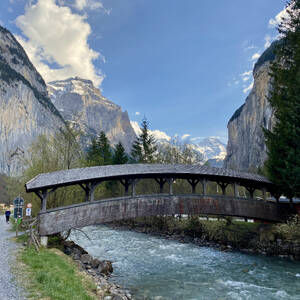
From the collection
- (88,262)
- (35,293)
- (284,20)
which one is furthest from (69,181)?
(284,20)

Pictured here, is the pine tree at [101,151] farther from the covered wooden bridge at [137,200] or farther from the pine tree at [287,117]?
the pine tree at [287,117]

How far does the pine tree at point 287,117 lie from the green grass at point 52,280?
1210cm

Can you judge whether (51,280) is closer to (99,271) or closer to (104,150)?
(99,271)

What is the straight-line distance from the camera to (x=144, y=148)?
1425 inches

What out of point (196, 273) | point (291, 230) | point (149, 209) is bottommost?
point (196, 273)

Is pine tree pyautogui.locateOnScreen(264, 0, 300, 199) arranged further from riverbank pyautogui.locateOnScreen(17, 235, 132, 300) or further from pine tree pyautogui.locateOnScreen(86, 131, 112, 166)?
pine tree pyautogui.locateOnScreen(86, 131, 112, 166)

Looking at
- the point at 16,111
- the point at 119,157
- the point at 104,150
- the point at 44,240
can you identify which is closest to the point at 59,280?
the point at 44,240

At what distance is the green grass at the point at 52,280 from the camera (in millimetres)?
5691

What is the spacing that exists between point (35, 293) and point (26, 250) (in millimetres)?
4714

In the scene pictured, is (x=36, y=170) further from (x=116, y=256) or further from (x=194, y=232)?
(x=194, y=232)

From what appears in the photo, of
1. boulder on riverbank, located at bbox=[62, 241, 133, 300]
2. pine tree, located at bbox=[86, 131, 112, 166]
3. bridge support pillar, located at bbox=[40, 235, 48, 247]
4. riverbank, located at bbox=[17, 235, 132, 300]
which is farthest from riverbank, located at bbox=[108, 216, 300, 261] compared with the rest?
pine tree, located at bbox=[86, 131, 112, 166]

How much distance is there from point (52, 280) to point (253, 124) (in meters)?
80.1

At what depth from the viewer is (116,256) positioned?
1405 cm

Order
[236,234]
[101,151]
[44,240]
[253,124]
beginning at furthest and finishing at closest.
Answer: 1. [253,124]
2. [101,151]
3. [236,234]
4. [44,240]
